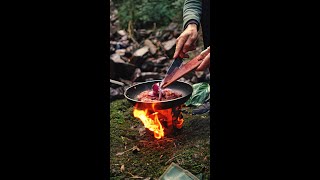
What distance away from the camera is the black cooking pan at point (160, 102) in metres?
2.27

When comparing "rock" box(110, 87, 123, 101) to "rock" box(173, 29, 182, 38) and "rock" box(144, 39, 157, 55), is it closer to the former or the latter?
"rock" box(144, 39, 157, 55)

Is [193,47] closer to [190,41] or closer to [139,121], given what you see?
[190,41]

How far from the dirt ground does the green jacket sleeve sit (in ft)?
2.07

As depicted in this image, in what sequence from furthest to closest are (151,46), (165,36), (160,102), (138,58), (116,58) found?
(165,36) → (151,46) → (138,58) → (116,58) → (160,102)

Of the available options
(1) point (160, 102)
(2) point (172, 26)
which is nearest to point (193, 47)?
(1) point (160, 102)

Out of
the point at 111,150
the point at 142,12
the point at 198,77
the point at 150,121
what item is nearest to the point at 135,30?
the point at 142,12

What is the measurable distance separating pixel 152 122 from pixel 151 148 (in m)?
0.17

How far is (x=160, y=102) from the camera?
2270 mm

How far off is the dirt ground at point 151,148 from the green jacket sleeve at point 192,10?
2.07ft

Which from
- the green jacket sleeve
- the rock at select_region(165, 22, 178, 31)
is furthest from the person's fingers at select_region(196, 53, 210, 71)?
the rock at select_region(165, 22, 178, 31)

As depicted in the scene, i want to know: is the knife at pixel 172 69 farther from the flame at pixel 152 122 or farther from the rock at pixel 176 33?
the rock at pixel 176 33

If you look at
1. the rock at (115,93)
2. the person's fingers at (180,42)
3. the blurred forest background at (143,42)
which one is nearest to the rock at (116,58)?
the blurred forest background at (143,42)

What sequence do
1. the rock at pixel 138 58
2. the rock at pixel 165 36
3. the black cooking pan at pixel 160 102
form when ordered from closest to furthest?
the black cooking pan at pixel 160 102 < the rock at pixel 138 58 < the rock at pixel 165 36

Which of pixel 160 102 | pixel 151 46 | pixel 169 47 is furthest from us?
pixel 151 46
